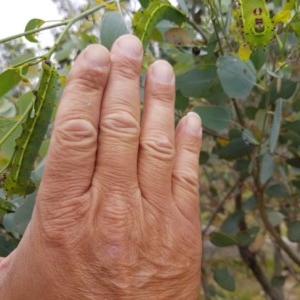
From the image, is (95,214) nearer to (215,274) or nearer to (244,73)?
(244,73)

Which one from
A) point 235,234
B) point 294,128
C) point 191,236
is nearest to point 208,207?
point 235,234

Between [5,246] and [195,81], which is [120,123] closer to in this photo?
[195,81]

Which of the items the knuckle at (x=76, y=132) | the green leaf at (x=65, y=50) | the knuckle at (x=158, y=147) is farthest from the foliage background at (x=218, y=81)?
the knuckle at (x=158, y=147)

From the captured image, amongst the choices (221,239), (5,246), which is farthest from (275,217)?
(5,246)

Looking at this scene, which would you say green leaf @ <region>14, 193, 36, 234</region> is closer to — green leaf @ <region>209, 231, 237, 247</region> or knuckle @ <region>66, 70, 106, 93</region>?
knuckle @ <region>66, 70, 106, 93</region>

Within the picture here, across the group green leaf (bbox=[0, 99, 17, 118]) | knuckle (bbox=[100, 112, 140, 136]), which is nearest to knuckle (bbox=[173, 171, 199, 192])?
knuckle (bbox=[100, 112, 140, 136])

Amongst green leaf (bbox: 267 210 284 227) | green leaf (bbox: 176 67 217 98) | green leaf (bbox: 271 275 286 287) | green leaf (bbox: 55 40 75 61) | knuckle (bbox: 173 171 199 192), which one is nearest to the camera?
knuckle (bbox: 173 171 199 192)
